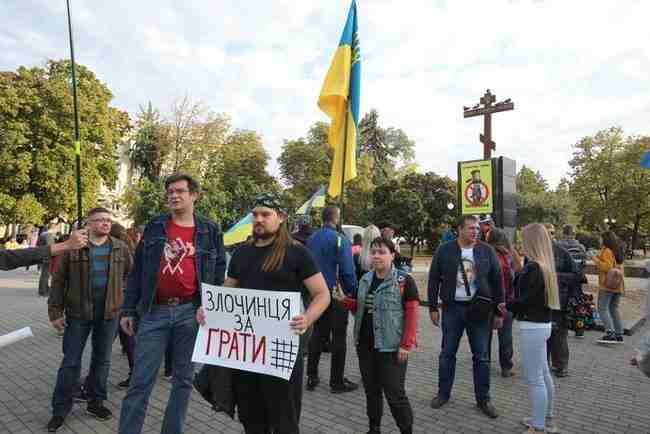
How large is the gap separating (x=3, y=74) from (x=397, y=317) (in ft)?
115

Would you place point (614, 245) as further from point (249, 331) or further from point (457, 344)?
point (249, 331)

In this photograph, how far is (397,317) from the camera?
374 cm

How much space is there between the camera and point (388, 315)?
3717mm

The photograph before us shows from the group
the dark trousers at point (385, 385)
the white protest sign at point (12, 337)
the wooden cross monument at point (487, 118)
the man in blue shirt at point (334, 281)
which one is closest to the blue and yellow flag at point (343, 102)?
the man in blue shirt at point (334, 281)

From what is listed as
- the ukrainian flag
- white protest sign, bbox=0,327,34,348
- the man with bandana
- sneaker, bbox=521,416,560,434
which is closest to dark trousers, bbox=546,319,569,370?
sneaker, bbox=521,416,560,434

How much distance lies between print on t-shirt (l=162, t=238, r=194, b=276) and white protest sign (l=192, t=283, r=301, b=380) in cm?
47

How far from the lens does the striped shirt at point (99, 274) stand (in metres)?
4.28

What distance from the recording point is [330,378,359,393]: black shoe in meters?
5.16

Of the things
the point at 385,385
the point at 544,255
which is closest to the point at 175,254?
the point at 385,385

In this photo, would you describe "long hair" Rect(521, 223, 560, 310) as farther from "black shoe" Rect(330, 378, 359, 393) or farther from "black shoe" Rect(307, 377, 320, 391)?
"black shoe" Rect(307, 377, 320, 391)

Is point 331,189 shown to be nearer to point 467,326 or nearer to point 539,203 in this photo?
point 467,326

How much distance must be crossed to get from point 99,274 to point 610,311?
26.8ft

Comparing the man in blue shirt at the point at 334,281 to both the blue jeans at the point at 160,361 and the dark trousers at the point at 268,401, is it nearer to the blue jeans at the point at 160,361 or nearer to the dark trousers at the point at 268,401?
the blue jeans at the point at 160,361

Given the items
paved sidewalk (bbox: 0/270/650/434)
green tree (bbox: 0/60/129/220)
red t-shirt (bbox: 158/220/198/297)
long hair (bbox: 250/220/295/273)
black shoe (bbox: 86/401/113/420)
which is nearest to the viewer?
long hair (bbox: 250/220/295/273)
